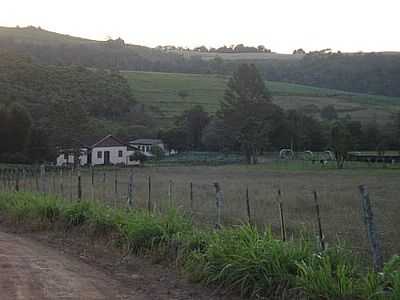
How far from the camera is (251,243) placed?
984 centimetres

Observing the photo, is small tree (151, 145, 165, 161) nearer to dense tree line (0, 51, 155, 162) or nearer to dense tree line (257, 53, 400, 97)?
dense tree line (0, 51, 155, 162)

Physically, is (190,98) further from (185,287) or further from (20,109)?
(185,287)

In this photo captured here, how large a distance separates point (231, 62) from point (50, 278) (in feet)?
536

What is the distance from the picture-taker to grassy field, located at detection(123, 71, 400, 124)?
113m

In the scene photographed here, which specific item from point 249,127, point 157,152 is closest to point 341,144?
point 249,127

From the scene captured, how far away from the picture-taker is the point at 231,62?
17150 cm

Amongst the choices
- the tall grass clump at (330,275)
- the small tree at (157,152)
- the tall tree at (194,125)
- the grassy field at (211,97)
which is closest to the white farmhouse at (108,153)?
the small tree at (157,152)

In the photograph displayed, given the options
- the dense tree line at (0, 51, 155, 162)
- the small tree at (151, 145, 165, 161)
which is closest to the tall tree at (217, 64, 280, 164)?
the small tree at (151, 145, 165, 161)

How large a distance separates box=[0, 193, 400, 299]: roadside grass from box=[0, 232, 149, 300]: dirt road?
3.95 feet

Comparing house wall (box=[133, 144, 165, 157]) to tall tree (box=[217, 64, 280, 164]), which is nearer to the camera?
house wall (box=[133, 144, 165, 157])

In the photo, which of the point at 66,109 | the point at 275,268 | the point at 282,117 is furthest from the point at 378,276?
the point at 282,117

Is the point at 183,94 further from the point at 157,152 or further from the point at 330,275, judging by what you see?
the point at 330,275

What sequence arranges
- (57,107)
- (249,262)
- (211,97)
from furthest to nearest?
(211,97)
(57,107)
(249,262)

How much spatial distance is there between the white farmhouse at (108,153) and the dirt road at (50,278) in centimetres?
6740
